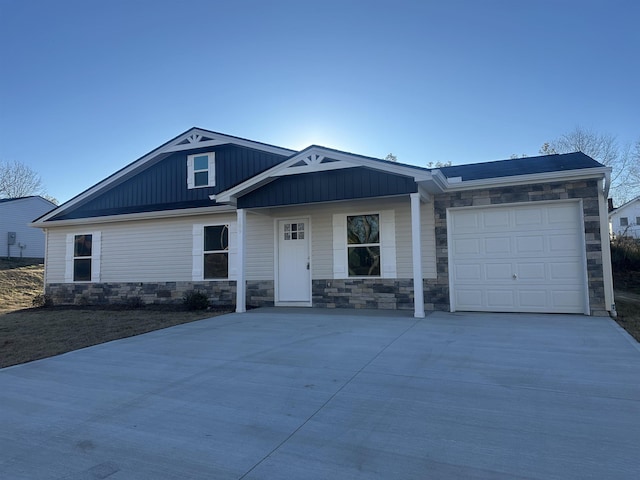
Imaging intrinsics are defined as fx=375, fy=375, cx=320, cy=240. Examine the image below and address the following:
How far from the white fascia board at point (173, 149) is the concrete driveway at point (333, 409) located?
6521mm

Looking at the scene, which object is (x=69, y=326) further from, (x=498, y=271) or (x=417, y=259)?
(x=498, y=271)

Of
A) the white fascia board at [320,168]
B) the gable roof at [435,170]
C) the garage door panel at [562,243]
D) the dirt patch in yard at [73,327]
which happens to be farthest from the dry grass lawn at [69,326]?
the garage door panel at [562,243]

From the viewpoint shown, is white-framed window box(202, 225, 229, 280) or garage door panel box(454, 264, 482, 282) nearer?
garage door panel box(454, 264, 482, 282)

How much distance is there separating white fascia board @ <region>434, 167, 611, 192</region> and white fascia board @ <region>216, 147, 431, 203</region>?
1.42 m

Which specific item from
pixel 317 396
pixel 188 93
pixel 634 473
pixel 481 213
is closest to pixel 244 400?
pixel 317 396

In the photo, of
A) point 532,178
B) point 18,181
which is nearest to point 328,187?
point 532,178

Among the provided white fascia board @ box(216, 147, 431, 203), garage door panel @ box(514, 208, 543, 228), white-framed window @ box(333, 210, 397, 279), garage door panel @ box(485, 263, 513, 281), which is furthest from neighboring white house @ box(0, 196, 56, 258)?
garage door panel @ box(514, 208, 543, 228)

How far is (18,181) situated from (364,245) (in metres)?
36.0

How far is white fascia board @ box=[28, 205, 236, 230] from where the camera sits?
10.5 m

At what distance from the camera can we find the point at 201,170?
1136 cm

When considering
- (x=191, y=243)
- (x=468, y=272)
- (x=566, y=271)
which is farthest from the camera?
(x=191, y=243)

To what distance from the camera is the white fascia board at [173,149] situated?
422 inches

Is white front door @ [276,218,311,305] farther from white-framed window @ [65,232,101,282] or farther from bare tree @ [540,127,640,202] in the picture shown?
bare tree @ [540,127,640,202]

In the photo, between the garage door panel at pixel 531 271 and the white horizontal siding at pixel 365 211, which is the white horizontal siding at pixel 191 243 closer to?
the white horizontal siding at pixel 365 211
